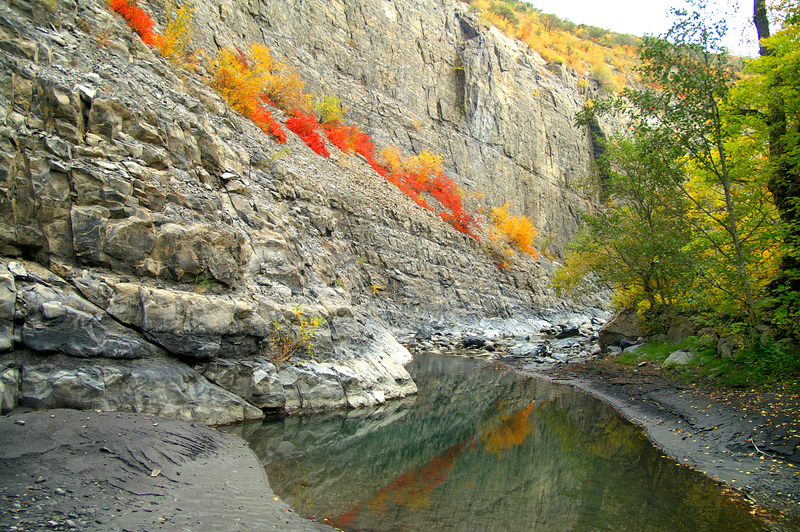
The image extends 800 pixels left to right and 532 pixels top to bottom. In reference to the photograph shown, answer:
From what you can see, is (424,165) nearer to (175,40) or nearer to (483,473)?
(175,40)

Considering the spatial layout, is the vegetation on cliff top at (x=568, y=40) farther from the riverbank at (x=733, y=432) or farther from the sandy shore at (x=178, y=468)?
the sandy shore at (x=178, y=468)

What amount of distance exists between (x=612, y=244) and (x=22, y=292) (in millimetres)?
19453

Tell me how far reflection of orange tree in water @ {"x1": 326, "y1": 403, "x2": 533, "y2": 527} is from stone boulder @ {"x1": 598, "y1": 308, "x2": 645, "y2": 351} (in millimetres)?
11292

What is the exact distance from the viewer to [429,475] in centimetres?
716

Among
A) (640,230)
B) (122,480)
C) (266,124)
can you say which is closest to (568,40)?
(640,230)

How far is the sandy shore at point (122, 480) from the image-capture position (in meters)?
4.15

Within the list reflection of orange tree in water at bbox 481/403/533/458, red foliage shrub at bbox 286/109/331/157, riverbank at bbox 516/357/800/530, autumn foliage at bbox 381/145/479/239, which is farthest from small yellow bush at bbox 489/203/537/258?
reflection of orange tree in water at bbox 481/403/533/458

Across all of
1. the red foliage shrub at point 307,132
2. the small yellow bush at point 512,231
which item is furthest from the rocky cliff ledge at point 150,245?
the small yellow bush at point 512,231

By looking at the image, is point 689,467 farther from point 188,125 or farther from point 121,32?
point 121,32

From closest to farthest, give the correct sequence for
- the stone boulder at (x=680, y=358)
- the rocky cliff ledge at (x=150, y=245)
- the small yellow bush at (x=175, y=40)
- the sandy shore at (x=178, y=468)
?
the sandy shore at (x=178, y=468)
the rocky cliff ledge at (x=150, y=245)
the stone boulder at (x=680, y=358)
the small yellow bush at (x=175, y=40)

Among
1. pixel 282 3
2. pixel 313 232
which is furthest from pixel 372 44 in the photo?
pixel 313 232

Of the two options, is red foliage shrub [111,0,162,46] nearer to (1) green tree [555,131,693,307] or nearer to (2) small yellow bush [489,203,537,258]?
(1) green tree [555,131,693,307]

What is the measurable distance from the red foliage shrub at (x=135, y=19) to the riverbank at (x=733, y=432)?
64.3 ft

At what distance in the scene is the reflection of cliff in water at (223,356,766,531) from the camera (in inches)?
221
